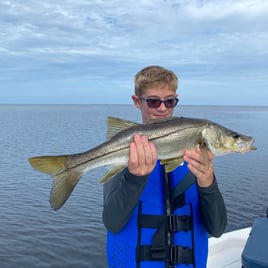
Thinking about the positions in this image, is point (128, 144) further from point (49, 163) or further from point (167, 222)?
point (167, 222)

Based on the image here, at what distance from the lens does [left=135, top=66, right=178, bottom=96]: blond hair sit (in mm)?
4996

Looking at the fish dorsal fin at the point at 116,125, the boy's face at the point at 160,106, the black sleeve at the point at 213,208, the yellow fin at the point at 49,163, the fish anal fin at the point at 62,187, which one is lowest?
the black sleeve at the point at 213,208

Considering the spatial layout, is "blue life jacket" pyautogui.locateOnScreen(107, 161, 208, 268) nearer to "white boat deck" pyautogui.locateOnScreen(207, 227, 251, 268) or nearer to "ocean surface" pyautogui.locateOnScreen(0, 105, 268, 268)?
"white boat deck" pyautogui.locateOnScreen(207, 227, 251, 268)

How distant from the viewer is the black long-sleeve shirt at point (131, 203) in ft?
13.8

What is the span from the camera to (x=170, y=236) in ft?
14.9

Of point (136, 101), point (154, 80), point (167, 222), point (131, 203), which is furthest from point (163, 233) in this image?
point (154, 80)

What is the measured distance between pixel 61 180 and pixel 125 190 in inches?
28.2

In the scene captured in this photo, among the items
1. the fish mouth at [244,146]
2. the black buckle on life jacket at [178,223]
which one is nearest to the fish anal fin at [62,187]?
the black buckle on life jacket at [178,223]

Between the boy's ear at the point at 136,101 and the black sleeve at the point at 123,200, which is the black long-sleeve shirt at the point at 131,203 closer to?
the black sleeve at the point at 123,200

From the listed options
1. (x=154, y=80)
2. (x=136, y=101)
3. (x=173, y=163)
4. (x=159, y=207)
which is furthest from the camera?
(x=136, y=101)

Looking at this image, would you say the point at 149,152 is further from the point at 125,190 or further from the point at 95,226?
the point at 95,226

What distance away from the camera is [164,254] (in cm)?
446

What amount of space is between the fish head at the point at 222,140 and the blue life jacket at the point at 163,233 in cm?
63

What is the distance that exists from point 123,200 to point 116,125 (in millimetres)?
854
